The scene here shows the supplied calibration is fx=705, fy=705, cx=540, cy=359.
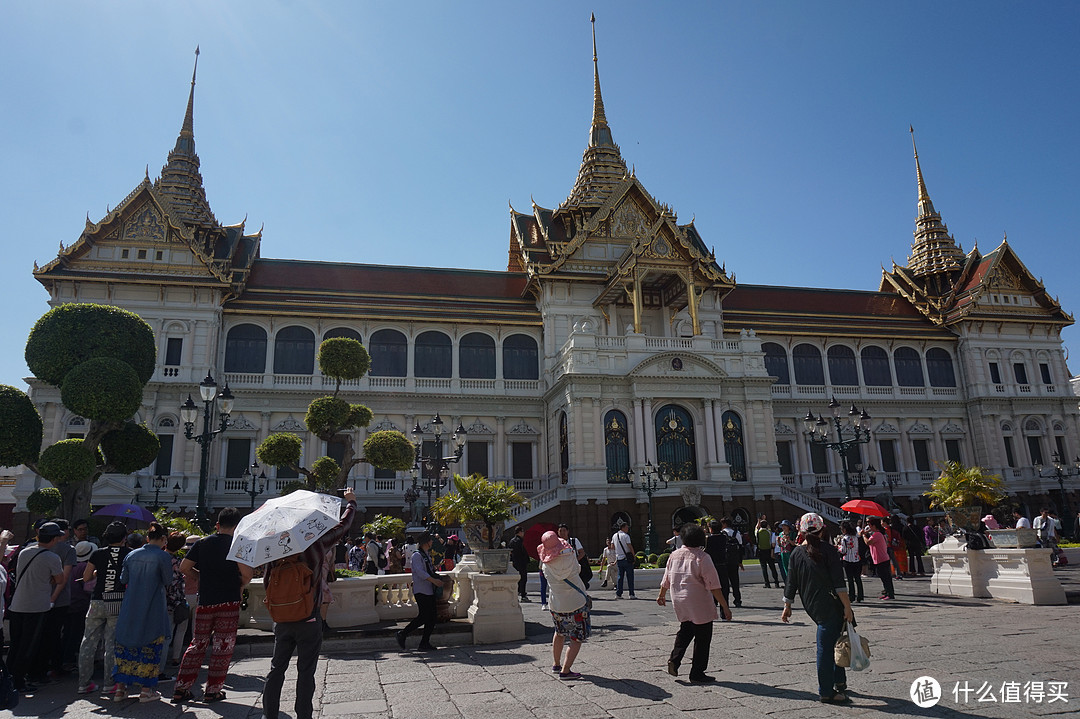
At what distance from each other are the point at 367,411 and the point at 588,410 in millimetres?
9574

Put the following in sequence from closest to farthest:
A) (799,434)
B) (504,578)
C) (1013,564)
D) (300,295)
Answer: (504,578) → (1013,564) → (300,295) → (799,434)

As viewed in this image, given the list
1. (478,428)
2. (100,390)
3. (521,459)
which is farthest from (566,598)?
(521,459)

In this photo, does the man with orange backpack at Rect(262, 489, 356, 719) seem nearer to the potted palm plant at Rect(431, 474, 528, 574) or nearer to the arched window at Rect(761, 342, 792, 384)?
the potted palm plant at Rect(431, 474, 528, 574)

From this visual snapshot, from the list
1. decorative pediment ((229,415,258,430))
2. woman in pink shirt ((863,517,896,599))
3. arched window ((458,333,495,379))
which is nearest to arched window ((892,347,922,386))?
arched window ((458,333,495,379))

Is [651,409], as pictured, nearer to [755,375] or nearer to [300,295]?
[755,375]

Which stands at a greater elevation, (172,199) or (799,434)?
(172,199)

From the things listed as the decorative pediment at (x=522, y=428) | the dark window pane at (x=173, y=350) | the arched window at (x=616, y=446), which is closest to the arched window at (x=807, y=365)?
the arched window at (x=616, y=446)

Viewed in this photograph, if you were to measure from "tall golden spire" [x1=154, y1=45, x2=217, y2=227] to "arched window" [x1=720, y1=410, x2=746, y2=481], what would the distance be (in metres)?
28.3

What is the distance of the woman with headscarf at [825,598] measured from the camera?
6.19 metres

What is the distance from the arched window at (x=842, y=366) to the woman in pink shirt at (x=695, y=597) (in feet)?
109

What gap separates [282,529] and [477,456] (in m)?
27.1

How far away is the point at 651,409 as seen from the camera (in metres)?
28.6

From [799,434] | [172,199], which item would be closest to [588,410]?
[799,434]

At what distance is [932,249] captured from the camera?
45906 millimetres
